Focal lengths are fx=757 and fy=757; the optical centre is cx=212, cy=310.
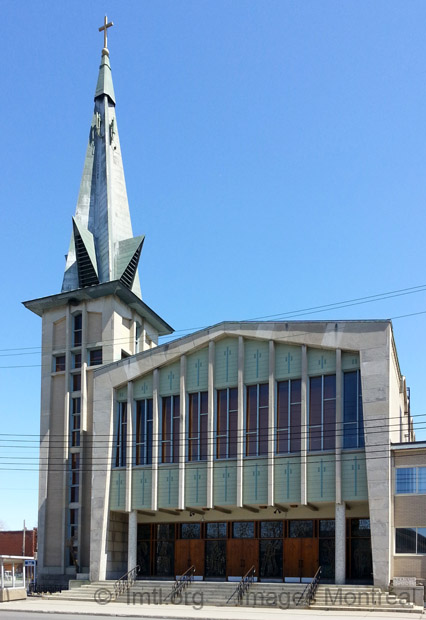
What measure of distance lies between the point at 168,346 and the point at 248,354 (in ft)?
15.0

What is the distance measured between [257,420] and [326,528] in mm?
6209

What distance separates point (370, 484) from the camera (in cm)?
3375

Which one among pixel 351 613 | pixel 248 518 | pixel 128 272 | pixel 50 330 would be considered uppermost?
pixel 128 272

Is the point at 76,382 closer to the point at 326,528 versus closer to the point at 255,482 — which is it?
the point at 255,482

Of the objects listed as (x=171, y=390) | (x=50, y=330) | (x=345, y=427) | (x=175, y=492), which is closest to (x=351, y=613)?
(x=345, y=427)

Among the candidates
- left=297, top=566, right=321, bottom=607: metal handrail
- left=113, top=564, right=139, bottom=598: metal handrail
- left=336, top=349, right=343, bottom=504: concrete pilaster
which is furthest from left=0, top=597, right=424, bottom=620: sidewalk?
left=336, top=349, right=343, bottom=504: concrete pilaster

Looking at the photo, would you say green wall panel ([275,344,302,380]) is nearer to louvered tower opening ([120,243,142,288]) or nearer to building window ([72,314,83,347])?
louvered tower opening ([120,243,142,288])

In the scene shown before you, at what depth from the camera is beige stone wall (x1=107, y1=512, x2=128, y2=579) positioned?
39656mm

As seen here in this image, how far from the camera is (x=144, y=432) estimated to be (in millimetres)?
40406

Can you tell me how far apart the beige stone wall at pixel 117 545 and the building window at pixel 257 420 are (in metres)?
8.80

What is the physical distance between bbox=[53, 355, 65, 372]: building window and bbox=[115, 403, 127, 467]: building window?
6.71 meters

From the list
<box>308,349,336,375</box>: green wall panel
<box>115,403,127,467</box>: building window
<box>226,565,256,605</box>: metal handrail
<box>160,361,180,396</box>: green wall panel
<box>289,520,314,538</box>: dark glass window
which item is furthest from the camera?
<box>115,403,127,467</box>: building window

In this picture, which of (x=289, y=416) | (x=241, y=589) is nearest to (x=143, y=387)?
(x=289, y=416)

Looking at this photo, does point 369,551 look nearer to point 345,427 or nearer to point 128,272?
point 345,427
